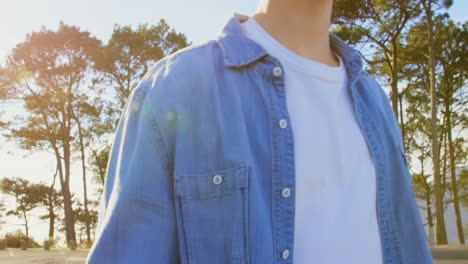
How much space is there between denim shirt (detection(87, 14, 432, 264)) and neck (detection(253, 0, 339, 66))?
0.29 ft

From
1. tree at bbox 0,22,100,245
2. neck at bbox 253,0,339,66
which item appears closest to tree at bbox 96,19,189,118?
tree at bbox 0,22,100,245

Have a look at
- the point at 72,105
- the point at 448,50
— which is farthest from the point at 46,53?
the point at 448,50

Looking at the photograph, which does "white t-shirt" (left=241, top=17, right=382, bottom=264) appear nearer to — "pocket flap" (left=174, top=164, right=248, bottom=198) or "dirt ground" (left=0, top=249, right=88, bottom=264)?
"pocket flap" (left=174, top=164, right=248, bottom=198)

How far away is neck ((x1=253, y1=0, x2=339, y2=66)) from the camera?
1.40 meters

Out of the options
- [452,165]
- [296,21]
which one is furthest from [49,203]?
[296,21]

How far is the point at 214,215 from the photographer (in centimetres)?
112

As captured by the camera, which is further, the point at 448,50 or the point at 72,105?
the point at 72,105

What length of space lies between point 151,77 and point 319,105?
1.39 ft

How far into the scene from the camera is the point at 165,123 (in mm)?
1137

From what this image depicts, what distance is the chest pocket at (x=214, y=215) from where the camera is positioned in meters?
1.09

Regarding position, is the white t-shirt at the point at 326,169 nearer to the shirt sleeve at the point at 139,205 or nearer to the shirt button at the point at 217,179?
the shirt button at the point at 217,179

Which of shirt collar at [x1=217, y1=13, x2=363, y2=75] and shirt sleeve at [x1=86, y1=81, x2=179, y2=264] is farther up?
shirt collar at [x1=217, y1=13, x2=363, y2=75]

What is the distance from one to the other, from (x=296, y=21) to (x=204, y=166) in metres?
0.49

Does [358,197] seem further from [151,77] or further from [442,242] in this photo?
[442,242]
